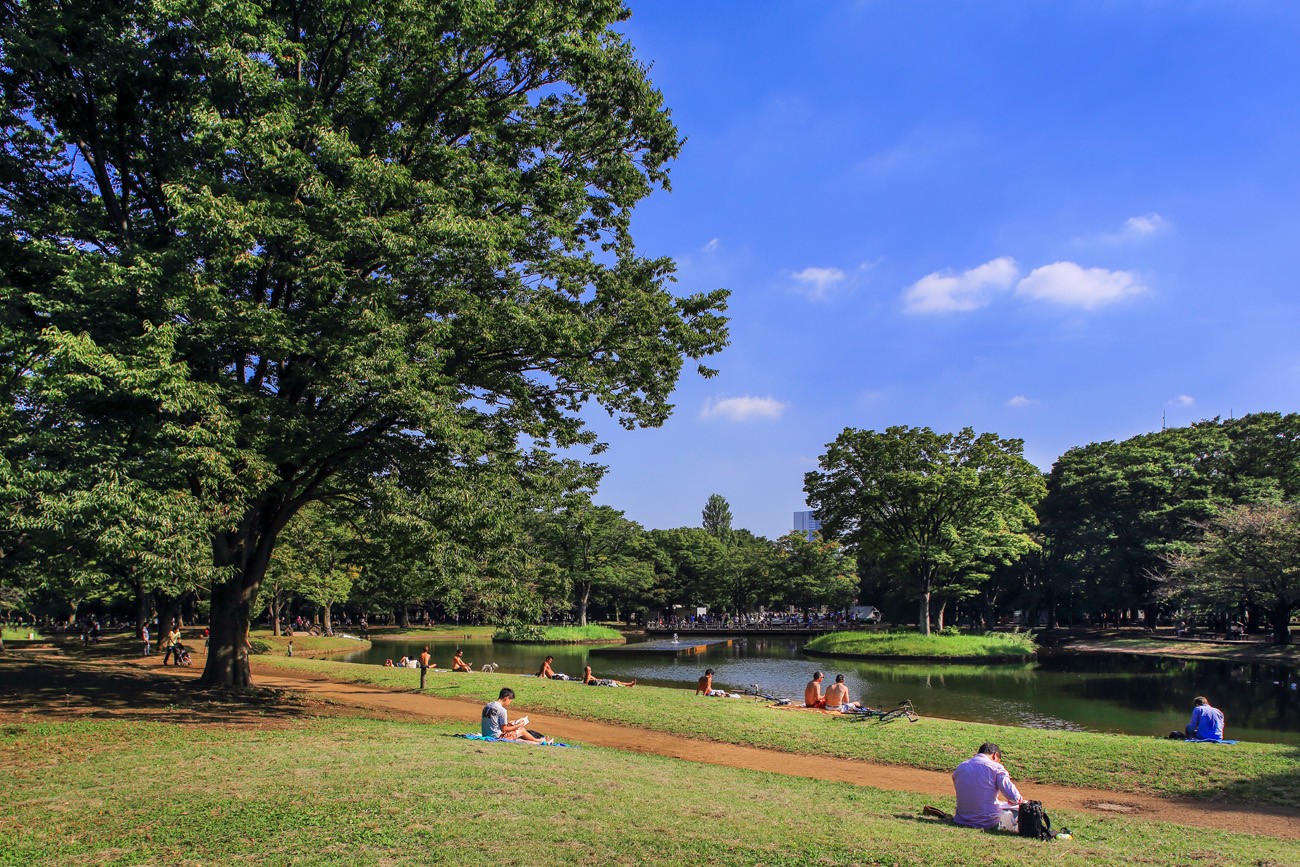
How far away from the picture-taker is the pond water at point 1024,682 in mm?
23078

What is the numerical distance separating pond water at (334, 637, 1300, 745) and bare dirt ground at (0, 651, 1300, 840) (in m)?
10.5

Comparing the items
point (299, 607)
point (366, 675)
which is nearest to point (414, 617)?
point (299, 607)

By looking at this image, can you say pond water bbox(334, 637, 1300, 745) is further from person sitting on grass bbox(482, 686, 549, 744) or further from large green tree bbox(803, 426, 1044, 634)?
person sitting on grass bbox(482, 686, 549, 744)

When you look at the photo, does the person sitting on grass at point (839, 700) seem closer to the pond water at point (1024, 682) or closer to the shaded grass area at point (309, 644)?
the pond water at point (1024, 682)

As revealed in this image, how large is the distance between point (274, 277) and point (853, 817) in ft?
43.2

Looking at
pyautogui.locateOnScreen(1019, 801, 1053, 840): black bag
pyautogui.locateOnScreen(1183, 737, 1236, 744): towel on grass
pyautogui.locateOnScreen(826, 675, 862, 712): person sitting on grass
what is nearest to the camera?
pyautogui.locateOnScreen(1019, 801, 1053, 840): black bag

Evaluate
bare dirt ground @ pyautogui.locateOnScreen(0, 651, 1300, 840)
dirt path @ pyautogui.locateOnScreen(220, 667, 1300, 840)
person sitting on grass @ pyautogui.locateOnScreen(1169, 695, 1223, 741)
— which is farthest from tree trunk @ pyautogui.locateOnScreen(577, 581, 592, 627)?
person sitting on grass @ pyautogui.locateOnScreen(1169, 695, 1223, 741)

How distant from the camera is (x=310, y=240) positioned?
12.8 metres

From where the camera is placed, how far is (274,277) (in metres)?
14.7

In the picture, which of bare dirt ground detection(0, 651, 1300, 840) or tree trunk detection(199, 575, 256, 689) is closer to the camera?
bare dirt ground detection(0, 651, 1300, 840)

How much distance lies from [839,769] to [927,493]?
35.4m

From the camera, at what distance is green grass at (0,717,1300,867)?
6582 millimetres

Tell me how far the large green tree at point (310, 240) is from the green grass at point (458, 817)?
442cm

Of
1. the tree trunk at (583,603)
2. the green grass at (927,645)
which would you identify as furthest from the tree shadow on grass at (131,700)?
the tree trunk at (583,603)
